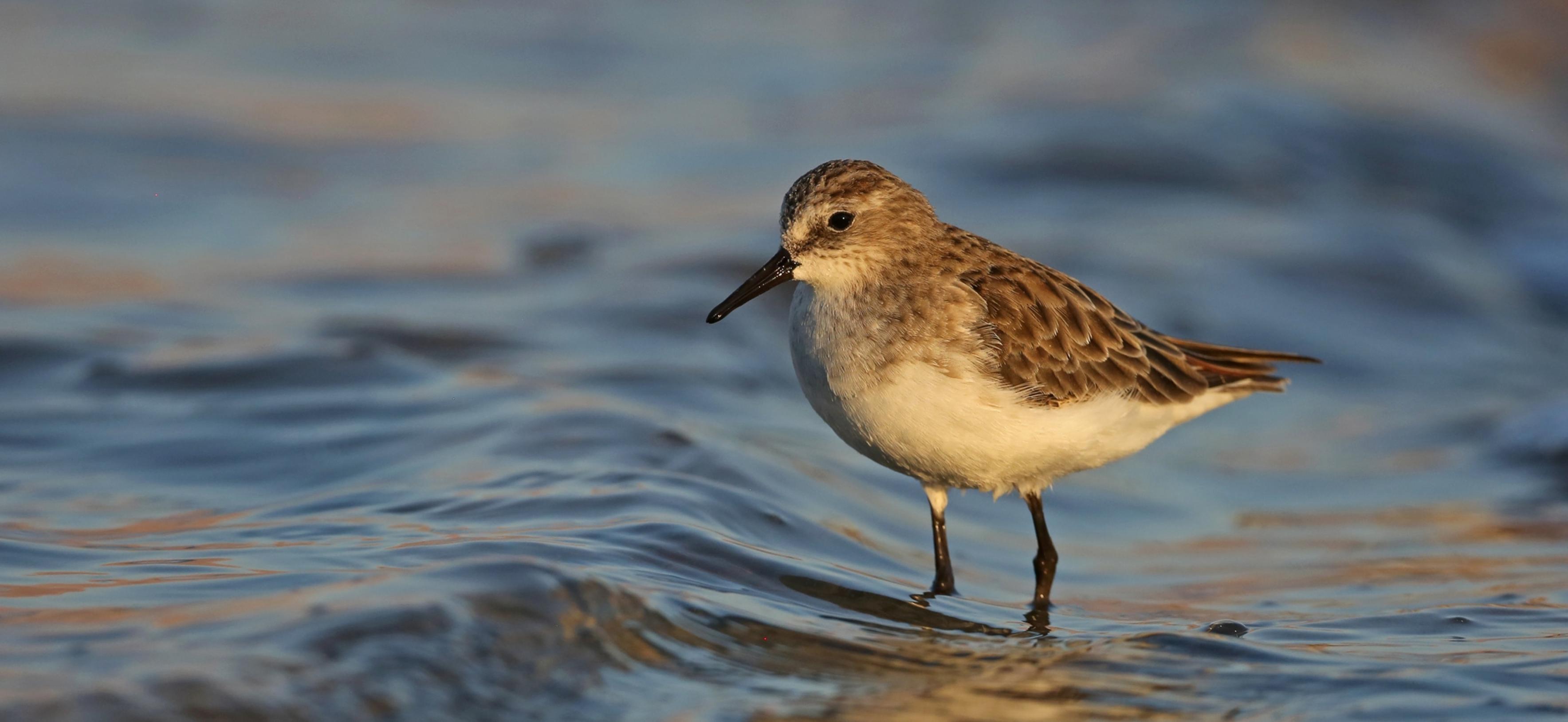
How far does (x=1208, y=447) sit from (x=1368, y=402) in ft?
5.51

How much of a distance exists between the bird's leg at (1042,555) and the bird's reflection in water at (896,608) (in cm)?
43

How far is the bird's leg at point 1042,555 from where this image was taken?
646 cm

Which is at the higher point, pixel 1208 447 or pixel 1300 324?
pixel 1300 324

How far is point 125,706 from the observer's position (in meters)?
4.00

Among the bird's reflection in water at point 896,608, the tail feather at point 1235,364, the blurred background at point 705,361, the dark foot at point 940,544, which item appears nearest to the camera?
the blurred background at point 705,361

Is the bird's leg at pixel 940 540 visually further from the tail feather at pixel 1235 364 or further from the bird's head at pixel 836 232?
the tail feather at pixel 1235 364

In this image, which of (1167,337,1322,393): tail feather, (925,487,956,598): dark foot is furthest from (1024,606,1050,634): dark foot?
(1167,337,1322,393): tail feather

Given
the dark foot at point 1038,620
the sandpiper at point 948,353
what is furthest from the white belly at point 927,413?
the dark foot at point 1038,620

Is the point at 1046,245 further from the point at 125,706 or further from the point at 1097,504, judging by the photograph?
the point at 125,706

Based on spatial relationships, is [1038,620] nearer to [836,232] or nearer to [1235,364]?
[836,232]

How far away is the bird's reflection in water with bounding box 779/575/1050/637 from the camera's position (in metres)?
5.67

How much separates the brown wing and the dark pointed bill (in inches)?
26.0

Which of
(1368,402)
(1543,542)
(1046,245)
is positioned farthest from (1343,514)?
(1046,245)

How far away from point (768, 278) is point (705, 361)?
3.22 meters
